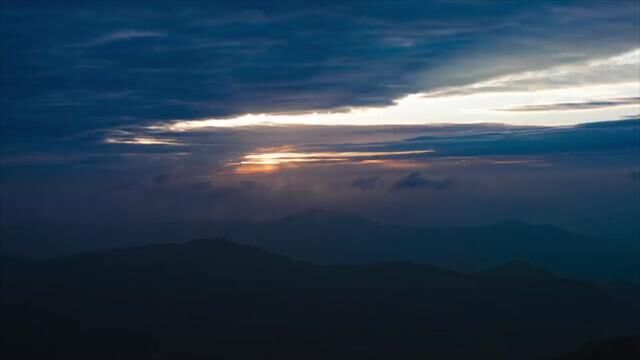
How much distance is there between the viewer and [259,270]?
15650cm

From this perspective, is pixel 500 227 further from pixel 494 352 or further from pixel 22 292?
pixel 22 292

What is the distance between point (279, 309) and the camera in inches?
5098

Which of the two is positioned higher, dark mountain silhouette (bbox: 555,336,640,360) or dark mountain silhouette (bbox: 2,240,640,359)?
dark mountain silhouette (bbox: 555,336,640,360)

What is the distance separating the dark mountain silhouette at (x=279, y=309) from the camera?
10562 centimetres

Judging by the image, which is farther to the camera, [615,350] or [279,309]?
[279,309]

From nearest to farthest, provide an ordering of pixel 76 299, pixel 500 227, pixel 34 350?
pixel 34 350 < pixel 76 299 < pixel 500 227

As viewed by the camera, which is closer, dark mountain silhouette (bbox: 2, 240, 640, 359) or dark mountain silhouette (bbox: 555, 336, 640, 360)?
dark mountain silhouette (bbox: 555, 336, 640, 360)

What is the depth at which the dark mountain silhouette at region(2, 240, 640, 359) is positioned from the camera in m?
106

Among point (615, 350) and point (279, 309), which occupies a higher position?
point (615, 350)

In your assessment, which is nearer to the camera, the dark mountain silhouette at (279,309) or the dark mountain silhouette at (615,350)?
the dark mountain silhouette at (615,350)

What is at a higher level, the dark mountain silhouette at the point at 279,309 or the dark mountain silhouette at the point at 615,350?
the dark mountain silhouette at the point at 615,350

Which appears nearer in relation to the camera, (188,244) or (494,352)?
(494,352)

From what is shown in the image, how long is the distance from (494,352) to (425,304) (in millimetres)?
34177

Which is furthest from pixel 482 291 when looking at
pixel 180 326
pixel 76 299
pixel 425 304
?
pixel 76 299
